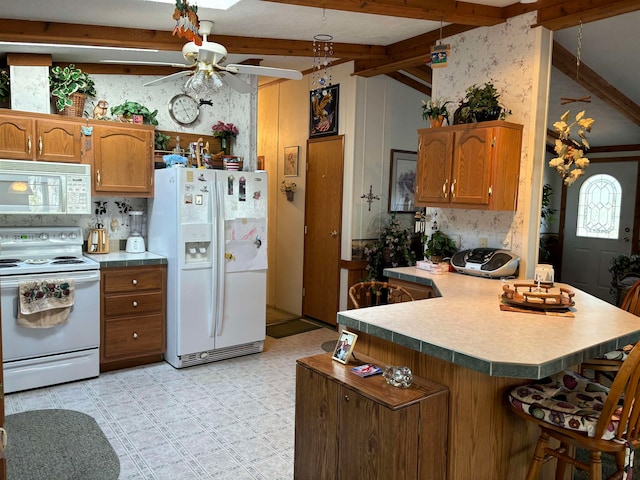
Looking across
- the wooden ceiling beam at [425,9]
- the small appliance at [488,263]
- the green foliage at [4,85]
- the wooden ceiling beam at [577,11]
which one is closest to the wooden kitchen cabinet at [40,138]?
the green foliage at [4,85]

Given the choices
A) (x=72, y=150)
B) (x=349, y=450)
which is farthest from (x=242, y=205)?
(x=349, y=450)

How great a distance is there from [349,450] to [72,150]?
3.34 meters

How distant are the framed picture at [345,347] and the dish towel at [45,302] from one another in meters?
2.44

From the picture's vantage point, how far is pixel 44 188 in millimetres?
3967

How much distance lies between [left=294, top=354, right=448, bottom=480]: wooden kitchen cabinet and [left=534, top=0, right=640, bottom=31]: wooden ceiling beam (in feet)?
9.10

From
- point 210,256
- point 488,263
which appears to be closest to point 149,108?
point 210,256

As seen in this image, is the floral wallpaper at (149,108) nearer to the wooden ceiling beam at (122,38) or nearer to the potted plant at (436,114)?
the wooden ceiling beam at (122,38)

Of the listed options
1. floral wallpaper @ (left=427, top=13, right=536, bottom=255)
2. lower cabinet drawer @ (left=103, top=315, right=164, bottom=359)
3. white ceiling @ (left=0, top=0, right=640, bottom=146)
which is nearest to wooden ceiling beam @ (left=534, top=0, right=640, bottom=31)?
floral wallpaper @ (left=427, top=13, right=536, bottom=255)

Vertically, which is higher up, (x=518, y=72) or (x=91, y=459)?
(x=518, y=72)

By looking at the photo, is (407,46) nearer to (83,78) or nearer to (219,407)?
(83,78)

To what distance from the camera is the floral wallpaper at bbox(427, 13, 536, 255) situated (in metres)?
3.70

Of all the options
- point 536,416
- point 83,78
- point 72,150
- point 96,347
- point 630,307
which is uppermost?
point 83,78

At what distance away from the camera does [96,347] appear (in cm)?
396

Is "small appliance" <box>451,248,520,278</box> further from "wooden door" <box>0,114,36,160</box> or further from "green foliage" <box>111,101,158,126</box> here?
"wooden door" <box>0,114,36,160</box>
